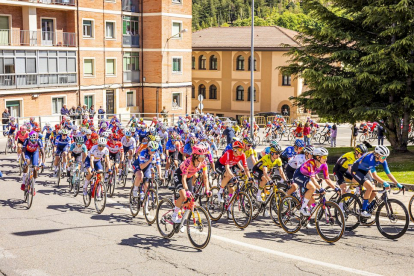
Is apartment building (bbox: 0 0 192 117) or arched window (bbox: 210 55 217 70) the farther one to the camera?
arched window (bbox: 210 55 217 70)

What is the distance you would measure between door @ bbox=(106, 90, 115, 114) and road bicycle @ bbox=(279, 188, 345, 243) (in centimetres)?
3790

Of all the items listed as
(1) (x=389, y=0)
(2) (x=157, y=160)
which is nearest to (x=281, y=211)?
(2) (x=157, y=160)

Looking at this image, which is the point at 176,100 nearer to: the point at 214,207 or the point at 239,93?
the point at 239,93

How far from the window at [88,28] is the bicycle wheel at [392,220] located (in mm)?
37912

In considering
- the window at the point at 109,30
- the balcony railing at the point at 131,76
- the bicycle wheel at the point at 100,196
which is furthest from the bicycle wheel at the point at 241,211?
the balcony railing at the point at 131,76

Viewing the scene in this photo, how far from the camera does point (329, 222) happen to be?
12.2 meters

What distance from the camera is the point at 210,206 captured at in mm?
14836

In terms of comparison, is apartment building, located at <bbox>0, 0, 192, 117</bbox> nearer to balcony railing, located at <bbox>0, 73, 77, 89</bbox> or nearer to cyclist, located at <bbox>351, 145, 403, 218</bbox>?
balcony railing, located at <bbox>0, 73, 77, 89</bbox>

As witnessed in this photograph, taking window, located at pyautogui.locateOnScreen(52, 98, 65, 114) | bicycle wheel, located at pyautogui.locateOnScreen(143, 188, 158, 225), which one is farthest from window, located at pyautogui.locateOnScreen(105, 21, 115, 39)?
bicycle wheel, located at pyautogui.locateOnScreen(143, 188, 158, 225)

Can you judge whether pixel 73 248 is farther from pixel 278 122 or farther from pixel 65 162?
pixel 278 122

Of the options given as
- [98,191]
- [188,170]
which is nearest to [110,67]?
[98,191]

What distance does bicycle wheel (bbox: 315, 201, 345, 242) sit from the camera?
1200 cm

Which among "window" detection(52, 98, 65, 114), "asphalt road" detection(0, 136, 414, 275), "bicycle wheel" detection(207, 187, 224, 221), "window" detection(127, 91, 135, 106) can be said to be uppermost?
"window" detection(127, 91, 135, 106)

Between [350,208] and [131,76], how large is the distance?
40.1 m
